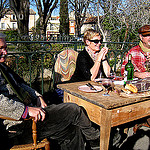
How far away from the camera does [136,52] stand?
3.21 metres

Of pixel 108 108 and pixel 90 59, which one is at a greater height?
pixel 90 59

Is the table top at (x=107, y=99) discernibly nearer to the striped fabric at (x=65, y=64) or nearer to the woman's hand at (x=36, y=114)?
the woman's hand at (x=36, y=114)

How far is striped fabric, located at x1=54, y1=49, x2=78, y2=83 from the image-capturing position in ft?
11.5

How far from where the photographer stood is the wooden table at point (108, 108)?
1.91m

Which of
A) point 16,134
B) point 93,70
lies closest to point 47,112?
point 16,134

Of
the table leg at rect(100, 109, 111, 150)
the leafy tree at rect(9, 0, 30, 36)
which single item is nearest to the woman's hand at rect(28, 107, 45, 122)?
the table leg at rect(100, 109, 111, 150)

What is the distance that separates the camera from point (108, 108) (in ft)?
5.99

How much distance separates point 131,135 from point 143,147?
35 cm

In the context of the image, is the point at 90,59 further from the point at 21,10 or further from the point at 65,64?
the point at 21,10

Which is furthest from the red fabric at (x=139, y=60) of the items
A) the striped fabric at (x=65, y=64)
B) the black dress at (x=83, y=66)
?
the striped fabric at (x=65, y=64)

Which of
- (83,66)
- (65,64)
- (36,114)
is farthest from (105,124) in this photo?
(65,64)

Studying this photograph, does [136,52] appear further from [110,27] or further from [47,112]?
[110,27]

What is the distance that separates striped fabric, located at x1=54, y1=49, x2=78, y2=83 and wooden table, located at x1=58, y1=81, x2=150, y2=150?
4.26ft

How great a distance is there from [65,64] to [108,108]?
1.84m
